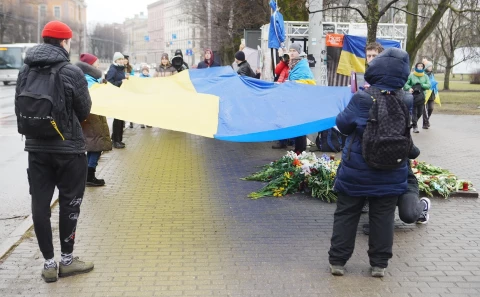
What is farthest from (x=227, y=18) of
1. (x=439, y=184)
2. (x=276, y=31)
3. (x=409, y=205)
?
(x=409, y=205)

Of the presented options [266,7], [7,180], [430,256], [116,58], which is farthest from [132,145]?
[266,7]

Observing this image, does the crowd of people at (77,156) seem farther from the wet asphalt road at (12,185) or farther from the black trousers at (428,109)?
the black trousers at (428,109)

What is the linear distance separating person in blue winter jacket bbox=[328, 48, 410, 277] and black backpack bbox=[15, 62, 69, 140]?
7.61 ft

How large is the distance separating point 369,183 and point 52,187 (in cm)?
266

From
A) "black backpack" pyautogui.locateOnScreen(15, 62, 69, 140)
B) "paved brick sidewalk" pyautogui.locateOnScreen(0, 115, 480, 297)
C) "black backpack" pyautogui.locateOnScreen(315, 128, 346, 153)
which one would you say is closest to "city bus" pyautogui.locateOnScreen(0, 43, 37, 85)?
"black backpack" pyautogui.locateOnScreen(315, 128, 346, 153)

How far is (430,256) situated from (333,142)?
6170mm

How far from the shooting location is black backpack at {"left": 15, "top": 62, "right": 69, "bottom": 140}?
175 inches

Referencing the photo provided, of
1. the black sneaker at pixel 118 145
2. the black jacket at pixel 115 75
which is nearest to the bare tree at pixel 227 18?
the black jacket at pixel 115 75

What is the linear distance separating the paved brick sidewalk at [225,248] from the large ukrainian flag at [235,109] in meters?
1.08

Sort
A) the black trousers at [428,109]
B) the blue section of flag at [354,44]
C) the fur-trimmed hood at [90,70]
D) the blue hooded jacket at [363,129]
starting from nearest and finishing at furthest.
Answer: the blue hooded jacket at [363,129], the fur-trimmed hood at [90,70], the black trousers at [428,109], the blue section of flag at [354,44]

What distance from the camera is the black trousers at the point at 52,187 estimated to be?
4.70 meters

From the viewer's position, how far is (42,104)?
14.6ft

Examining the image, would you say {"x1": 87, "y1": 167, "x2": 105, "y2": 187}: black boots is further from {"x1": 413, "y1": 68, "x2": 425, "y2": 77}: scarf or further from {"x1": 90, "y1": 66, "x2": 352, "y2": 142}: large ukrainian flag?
{"x1": 413, "y1": 68, "x2": 425, "y2": 77}: scarf

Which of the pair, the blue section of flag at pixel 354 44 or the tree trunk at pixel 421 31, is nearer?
the tree trunk at pixel 421 31
